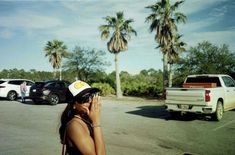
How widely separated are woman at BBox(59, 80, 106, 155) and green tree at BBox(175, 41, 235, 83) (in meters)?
22.8

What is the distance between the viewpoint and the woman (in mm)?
2557

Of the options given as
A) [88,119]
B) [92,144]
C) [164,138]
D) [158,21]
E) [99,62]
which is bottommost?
[164,138]

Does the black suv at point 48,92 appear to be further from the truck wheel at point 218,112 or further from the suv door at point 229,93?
the truck wheel at point 218,112

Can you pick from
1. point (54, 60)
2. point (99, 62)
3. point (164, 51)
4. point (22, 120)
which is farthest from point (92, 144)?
point (54, 60)

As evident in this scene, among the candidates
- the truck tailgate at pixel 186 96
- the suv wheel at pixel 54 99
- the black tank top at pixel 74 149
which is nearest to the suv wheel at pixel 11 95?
the suv wheel at pixel 54 99

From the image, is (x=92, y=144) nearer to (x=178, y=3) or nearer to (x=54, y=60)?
(x=178, y=3)

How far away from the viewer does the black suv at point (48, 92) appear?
21.4 metres

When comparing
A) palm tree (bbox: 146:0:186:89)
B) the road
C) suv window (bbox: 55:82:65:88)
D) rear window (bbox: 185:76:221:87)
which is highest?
palm tree (bbox: 146:0:186:89)

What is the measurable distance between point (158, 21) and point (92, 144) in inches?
1183

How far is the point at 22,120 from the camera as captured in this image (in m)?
13.6

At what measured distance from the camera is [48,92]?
2158 centimetres

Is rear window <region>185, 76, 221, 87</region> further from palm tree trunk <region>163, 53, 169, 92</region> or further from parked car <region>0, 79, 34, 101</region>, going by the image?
parked car <region>0, 79, 34, 101</region>

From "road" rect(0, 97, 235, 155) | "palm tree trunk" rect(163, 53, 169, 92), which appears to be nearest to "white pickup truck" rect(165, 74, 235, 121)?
"road" rect(0, 97, 235, 155)

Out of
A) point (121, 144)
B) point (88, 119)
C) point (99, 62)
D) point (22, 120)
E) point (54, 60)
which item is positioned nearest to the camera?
point (88, 119)
